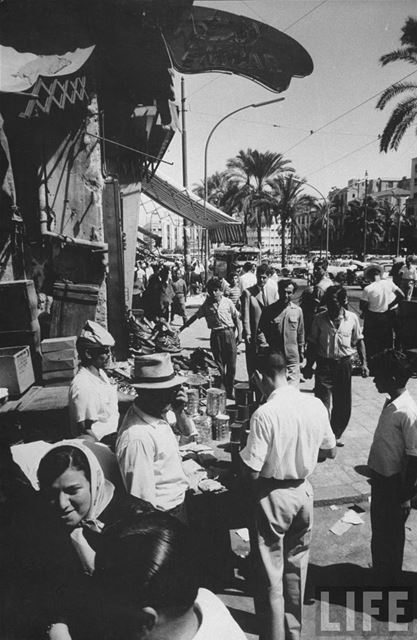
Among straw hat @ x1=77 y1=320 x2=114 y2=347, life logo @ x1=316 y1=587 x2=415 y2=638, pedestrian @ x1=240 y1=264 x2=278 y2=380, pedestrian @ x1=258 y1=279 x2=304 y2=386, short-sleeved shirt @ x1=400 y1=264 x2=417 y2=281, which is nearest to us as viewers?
life logo @ x1=316 y1=587 x2=415 y2=638

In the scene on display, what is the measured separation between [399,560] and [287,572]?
0.92 meters

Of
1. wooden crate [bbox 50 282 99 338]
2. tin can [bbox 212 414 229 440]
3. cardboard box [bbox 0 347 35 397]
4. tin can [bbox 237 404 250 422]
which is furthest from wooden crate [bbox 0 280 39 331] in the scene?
tin can [bbox 237 404 250 422]

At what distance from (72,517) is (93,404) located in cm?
144

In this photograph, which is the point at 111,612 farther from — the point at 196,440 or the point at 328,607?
the point at 196,440

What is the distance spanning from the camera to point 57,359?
19.7 feet

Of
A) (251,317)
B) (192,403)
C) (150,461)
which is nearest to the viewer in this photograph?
(150,461)

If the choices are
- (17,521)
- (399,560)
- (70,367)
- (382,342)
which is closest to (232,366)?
(70,367)

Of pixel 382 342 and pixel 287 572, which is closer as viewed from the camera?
pixel 287 572

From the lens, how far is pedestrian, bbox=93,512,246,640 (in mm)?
1206

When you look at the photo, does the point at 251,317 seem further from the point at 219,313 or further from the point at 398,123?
the point at 398,123

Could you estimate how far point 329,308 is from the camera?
18.1 ft

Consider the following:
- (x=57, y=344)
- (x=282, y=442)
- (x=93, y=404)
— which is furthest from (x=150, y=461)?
(x=57, y=344)

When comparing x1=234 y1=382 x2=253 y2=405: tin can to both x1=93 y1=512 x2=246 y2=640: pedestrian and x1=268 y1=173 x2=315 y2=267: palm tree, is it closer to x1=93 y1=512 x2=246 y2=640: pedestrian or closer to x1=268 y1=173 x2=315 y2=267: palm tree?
x1=93 y1=512 x2=246 y2=640: pedestrian

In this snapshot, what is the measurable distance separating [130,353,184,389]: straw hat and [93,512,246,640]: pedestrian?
1367 millimetres
